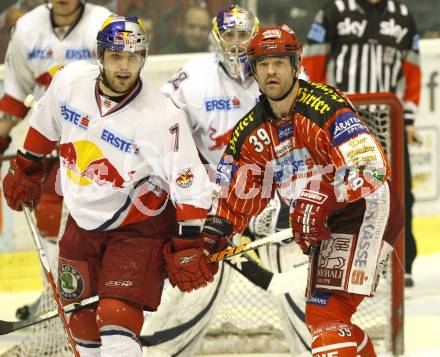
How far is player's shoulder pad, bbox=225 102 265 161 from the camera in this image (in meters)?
4.18

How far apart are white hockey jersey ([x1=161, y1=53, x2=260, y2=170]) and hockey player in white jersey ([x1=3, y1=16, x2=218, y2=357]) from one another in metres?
0.83

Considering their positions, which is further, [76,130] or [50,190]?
[50,190]

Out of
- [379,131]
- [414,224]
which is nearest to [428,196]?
[414,224]

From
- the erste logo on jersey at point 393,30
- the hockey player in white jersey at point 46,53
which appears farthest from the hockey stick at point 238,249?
the erste logo on jersey at point 393,30

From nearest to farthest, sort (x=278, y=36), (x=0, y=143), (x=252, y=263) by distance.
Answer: (x=278, y=36), (x=252, y=263), (x=0, y=143)

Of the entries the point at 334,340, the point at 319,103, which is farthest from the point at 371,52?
the point at 334,340

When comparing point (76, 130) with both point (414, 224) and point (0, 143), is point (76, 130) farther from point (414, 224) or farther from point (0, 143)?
point (414, 224)

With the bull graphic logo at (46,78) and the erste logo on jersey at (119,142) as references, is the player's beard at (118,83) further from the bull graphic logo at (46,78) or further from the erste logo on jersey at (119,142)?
the bull graphic logo at (46,78)

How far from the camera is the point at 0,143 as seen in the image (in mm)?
5492

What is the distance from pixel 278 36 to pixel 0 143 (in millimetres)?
1780

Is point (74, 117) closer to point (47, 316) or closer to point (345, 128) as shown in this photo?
point (47, 316)

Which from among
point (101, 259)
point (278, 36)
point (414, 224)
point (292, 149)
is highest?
point (278, 36)

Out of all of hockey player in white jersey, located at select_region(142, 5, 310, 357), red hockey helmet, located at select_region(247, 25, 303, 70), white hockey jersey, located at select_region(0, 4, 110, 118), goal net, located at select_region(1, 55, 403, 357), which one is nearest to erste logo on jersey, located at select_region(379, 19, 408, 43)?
goal net, located at select_region(1, 55, 403, 357)

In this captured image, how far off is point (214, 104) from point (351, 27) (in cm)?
135
